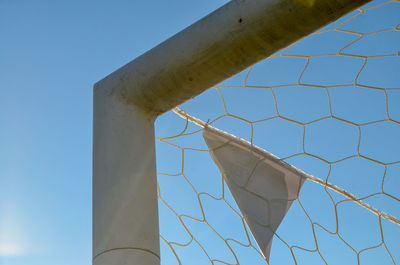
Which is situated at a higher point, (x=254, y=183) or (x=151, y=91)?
(x=254, y=183)

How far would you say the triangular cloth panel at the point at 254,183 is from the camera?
6.47 meters

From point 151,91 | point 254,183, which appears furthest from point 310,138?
point 151,91

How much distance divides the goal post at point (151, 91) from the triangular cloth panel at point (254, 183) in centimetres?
248

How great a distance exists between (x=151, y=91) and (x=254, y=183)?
2831 mm

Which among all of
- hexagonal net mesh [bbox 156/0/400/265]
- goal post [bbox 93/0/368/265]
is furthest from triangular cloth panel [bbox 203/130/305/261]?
goal post [bbox 93/0/368/265]

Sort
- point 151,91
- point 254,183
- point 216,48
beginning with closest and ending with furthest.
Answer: point 216,48 → point 151,91 → point 254,183

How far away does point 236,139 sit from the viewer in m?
6.57

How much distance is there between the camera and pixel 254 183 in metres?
6.52

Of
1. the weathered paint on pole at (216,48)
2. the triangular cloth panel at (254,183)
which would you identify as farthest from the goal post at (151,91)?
the triangular cloth panel at (254,183)

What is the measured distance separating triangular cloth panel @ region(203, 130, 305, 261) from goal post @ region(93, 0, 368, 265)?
248cm

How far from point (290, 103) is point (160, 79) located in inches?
123

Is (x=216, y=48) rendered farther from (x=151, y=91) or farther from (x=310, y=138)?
(x=310, y=138)

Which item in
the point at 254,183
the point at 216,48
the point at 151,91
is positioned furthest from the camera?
the point at 254,183

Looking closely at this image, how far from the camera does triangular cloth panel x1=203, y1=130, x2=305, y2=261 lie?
6469mm
